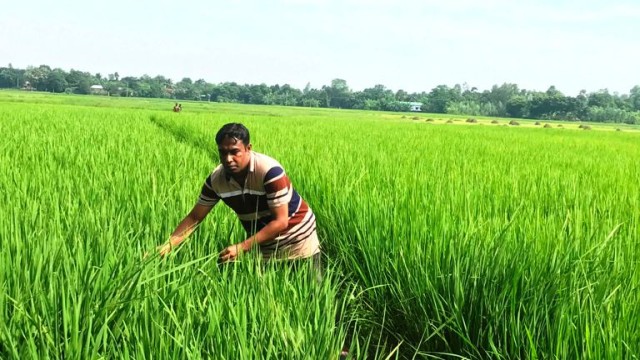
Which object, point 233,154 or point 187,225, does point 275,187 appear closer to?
point 233,154

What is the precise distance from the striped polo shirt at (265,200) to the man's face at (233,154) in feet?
0.21

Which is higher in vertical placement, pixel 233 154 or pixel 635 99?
pixel 635 99

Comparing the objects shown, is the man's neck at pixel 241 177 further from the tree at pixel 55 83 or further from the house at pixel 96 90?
the house at pixel 96 90

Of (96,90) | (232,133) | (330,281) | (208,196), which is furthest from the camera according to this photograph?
(96,90)

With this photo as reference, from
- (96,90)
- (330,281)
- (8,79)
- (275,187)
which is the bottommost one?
(330,281)

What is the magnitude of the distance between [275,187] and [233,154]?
0.21 meters

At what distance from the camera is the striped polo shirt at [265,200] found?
2.05 m

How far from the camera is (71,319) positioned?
1.25m

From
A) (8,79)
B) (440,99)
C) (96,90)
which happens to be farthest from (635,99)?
(8,79)

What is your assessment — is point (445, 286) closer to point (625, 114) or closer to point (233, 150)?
point (233, 150)

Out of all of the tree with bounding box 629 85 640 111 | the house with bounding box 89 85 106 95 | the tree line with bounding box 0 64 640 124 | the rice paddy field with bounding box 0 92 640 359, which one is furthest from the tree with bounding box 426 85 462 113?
the rice paddy field with bounding box 0 92 640 359

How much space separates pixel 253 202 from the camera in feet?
7.21

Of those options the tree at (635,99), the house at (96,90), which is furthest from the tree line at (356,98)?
the tree at (635,99)

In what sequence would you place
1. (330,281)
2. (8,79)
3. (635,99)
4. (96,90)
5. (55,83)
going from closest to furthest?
(330,281), (55,83), (96,90), (8,79), (635,99)
